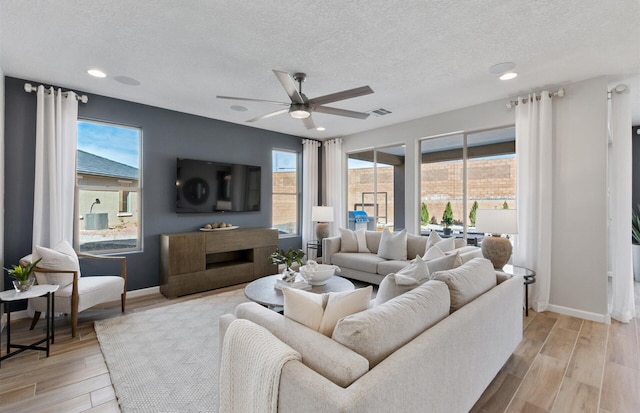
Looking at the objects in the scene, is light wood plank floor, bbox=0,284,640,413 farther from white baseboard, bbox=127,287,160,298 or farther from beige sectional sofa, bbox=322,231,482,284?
beige sectional sofa, bbox=322,231,482,284

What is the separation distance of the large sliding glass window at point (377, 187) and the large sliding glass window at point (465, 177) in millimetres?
493

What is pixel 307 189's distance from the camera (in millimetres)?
6121

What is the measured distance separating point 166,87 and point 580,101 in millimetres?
4848

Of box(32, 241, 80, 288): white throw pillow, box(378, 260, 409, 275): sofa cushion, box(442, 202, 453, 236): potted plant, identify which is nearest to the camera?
box(32, 241, 80, 288): white throw pillow

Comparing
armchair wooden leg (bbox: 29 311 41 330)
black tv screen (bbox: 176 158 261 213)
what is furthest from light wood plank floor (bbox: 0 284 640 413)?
black tv screen (bbox: 176 158 261 213)

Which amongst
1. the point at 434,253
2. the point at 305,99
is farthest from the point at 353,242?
the point at 305,99

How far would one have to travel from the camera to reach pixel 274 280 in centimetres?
325

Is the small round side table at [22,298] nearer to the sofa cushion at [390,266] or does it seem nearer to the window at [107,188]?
the window at [107,188]

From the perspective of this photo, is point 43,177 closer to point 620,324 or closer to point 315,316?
point 315,316

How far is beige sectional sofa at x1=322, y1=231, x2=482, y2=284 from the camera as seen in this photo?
13.5 feet

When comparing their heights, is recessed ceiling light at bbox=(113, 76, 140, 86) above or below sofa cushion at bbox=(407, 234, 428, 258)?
above

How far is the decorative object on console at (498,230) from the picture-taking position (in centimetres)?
328

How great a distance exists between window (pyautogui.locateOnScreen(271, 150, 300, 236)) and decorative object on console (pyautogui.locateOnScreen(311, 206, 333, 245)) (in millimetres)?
580

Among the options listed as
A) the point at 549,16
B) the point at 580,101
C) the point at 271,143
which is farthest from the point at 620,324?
the point at 271,143
